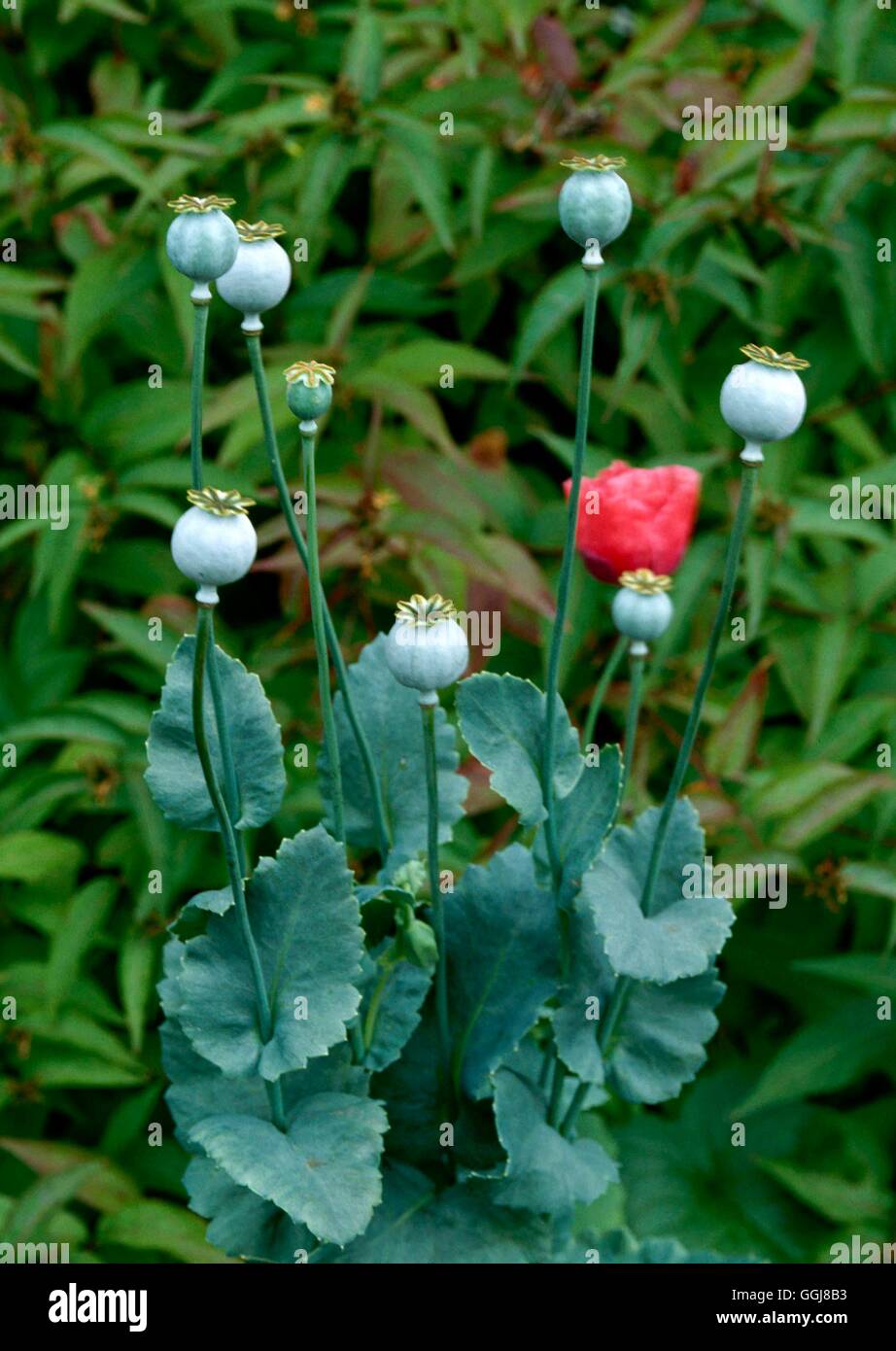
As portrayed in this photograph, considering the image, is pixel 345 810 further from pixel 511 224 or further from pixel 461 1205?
pixel 511 224

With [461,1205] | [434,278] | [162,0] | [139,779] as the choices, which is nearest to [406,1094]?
[461,1205]

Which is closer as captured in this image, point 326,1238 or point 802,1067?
point 326,1238

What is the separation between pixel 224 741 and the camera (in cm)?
40

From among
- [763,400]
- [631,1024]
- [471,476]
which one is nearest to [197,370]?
[763,400]

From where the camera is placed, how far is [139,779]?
765mm

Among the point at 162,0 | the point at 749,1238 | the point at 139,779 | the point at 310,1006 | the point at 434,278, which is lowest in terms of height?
the point at 749,1238

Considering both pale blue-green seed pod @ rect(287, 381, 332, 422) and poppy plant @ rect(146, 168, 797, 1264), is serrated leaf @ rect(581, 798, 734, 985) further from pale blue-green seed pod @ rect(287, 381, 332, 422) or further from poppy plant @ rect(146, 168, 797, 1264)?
pale blue-green seed pod @ rect(287, 381, 332, 422)

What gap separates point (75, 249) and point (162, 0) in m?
0.20

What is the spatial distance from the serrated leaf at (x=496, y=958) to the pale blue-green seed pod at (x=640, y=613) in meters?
0.08

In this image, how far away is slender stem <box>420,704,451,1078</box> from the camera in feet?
1.29

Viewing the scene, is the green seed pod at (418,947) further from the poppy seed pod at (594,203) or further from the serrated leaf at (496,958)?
the poppy seed pod at (594,203)

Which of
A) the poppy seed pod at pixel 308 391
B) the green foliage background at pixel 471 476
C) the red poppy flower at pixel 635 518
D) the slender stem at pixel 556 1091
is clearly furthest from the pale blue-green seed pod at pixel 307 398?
the green foliage background at pixel 471 476

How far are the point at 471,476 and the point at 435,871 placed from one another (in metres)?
0.43

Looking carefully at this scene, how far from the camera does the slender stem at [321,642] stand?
1.26 feet
